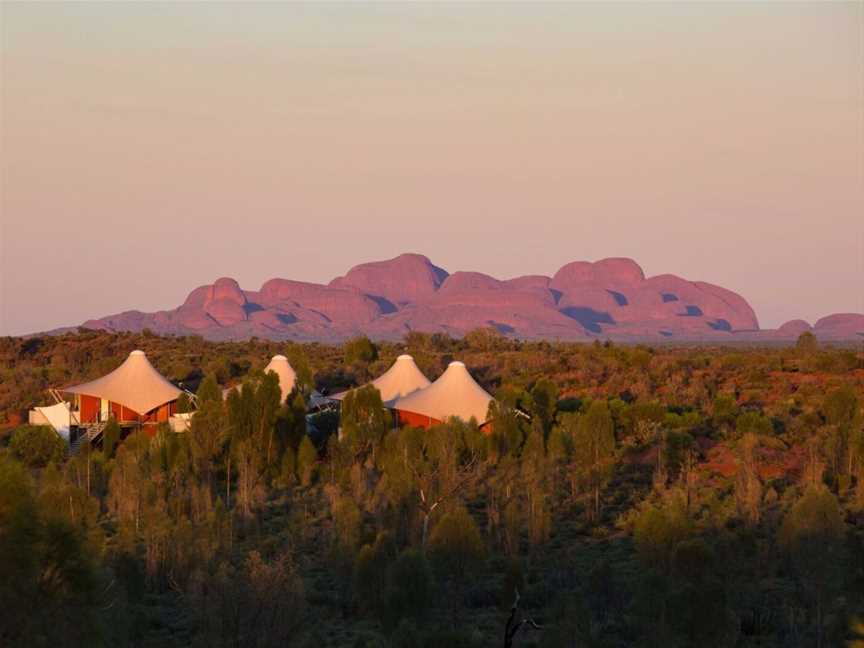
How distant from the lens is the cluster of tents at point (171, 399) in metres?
40.8

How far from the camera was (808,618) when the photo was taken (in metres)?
21.6

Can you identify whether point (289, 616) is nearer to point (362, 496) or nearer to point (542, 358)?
point (362, 496)

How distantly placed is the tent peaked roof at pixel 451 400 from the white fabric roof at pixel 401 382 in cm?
197

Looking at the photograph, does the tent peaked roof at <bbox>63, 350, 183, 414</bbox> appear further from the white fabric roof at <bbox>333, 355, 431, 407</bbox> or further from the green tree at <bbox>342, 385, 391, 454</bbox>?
the green tree at <bbox>342, 385, 391, 454</bbox>

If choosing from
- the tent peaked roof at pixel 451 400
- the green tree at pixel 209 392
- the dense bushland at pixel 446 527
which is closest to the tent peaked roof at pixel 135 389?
the dense bushland at pixel 446 527

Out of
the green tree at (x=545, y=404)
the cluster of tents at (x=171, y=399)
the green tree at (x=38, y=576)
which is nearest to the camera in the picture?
the green tree at (x=38, y=576)

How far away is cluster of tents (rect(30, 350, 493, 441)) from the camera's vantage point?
1606 inches

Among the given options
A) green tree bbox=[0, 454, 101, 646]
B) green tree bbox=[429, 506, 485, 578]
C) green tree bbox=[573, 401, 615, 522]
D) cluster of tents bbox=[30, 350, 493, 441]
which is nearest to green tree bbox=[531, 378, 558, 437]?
cluster of tents bbox=[30, 350, 493, 441]

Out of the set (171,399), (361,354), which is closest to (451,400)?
(171,399)

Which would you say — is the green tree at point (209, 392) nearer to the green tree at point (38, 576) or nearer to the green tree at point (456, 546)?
the green tree at point (456, 546)

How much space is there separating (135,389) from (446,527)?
22988mm

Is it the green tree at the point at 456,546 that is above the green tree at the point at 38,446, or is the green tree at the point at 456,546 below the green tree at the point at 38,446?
below

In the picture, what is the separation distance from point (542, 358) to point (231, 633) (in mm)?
46202

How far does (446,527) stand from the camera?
74.7 ft
